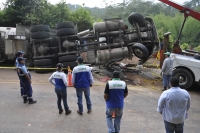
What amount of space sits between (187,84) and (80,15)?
12882 millimetres

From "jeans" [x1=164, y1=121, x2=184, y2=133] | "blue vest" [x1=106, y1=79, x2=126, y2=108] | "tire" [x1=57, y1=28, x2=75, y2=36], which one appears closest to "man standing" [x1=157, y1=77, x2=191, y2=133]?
"jeans" [x1=164, y1=121, x2=184, y2=133]

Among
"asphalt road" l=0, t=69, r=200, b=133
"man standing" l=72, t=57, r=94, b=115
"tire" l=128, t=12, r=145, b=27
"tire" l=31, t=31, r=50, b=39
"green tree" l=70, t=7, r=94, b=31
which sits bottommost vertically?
"asphalt road" l=0, t=69, r=200, b=133

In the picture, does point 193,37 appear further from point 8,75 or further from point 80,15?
point 8,75

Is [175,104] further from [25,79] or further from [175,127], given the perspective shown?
[25,79]

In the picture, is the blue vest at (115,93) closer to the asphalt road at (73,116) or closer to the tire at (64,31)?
the asphalt road at (73,116)

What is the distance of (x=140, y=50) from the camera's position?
33.1 ft

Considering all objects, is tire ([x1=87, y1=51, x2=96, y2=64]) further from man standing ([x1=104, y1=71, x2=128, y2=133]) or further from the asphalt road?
man standing ([x1=104, y1=71, x2=128, y2=133])

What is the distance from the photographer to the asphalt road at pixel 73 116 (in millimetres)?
5293

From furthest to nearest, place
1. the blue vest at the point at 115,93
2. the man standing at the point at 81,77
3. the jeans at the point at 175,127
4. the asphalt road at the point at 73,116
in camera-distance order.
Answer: the man standing at the point at 81,77
the asphalt road at the point at 73,116
the blue vest at the point at 115,93
the jeans at the point at 175,127

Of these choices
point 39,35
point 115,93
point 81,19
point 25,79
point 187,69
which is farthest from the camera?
point 81,19

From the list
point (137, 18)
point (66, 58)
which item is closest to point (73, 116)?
point (66, 58)

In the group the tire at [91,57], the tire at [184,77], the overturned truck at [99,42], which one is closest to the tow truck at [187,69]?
the tire at [184,77]

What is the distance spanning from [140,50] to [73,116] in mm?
5281

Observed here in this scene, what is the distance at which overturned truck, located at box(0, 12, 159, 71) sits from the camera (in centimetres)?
1052
